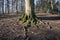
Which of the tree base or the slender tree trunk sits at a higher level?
the slender tree trunk

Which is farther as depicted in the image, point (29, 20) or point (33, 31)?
point (29, 20)

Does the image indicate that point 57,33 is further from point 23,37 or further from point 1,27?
point 1,27

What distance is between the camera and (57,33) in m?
10.7

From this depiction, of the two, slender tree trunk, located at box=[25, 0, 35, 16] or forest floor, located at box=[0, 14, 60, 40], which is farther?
slender tree trunk, located at box=[25, 0, 35, 16]

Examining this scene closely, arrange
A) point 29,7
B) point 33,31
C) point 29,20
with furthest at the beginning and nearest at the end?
point 29,7, point 29,20, point 33,31

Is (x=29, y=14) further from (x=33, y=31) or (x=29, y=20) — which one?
(x=33, y=31)

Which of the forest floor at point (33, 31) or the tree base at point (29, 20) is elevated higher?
the tree base at point (29, 20)

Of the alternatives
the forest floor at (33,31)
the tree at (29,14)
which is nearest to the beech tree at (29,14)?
the tree at (29,14)

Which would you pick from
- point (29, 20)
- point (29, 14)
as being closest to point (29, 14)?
point (29, 14)

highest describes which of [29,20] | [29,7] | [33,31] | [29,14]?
[29,7]

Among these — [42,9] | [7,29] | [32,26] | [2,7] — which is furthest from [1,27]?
[42,9]

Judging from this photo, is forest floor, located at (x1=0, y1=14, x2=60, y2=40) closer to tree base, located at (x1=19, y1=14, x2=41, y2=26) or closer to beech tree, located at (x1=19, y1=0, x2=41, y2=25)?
tree base, located at (x1=19, y1=14, x2=41, y2=26)

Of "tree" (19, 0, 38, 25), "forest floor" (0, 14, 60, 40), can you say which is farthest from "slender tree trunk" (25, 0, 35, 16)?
"forest floor" (0, 14, 60, 40)

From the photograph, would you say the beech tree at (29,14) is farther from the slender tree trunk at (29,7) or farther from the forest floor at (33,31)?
the forest floor at (33,31)
